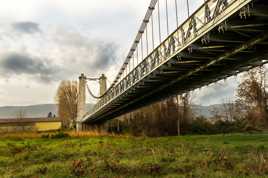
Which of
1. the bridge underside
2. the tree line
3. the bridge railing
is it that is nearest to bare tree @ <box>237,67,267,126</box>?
the tree line

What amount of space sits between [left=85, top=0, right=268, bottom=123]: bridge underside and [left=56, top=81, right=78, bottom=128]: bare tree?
5517 cm

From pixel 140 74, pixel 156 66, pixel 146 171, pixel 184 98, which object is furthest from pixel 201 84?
pixel 184 98

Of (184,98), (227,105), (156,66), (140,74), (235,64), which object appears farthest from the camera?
(227,105)

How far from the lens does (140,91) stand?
30.3 metres

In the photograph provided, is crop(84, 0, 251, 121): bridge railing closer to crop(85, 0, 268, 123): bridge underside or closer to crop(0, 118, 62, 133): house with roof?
crop(85, 0, 268, 123): bridge underside

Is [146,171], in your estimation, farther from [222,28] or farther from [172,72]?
[172,72]

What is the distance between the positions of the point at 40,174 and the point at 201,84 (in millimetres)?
17513

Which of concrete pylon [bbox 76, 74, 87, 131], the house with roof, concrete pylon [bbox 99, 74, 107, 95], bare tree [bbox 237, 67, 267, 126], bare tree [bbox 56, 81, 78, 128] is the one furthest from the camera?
bare tree [bbox 56, 81, 78, 128]

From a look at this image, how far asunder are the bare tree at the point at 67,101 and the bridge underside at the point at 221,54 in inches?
2172

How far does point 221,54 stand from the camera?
1806 centimetres

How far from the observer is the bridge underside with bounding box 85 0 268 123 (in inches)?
533

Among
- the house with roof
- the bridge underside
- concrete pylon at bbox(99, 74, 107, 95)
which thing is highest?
concrete pylon at bbox(99, 74, 107, 95)

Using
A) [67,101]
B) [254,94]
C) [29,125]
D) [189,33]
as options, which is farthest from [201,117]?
[189,33]

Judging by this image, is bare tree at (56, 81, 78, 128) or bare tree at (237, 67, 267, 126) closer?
bare tree at (237, 67, 267, 126)
